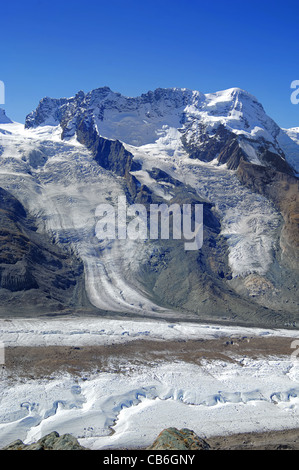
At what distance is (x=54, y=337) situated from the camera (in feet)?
181

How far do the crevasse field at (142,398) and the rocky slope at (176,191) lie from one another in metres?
20.0

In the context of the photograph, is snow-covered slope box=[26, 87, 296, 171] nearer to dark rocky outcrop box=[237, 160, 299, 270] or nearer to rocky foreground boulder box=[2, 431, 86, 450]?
dark rocky outcrop box=[237, 160, 299, 270]

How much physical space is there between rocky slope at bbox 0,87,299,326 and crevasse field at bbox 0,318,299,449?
786 inches

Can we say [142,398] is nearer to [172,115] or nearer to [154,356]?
[154,356]

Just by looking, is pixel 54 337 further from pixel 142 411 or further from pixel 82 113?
pixel 82 113

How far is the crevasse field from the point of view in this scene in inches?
1393

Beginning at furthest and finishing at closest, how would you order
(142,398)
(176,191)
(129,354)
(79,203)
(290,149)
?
(290,149) < (176,191) < (79,203) < (129,354) < (142,398)

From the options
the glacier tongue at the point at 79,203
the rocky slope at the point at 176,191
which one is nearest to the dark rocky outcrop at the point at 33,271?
the rocky slope at the point at 176,191

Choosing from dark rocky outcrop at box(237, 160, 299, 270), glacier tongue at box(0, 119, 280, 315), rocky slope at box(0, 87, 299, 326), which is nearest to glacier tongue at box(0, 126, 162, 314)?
glacier tongue at box(0, 119, 280, 315)

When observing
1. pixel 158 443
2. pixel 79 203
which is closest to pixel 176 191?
pixel 79 203

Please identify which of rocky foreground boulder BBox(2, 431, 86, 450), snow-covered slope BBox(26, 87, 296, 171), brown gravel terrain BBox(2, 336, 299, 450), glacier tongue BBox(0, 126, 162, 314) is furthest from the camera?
snow-covered slope BBox(26, 87, 296, 171)

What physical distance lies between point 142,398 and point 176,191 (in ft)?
296

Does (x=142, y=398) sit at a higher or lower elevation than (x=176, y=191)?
lower

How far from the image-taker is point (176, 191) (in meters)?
126
